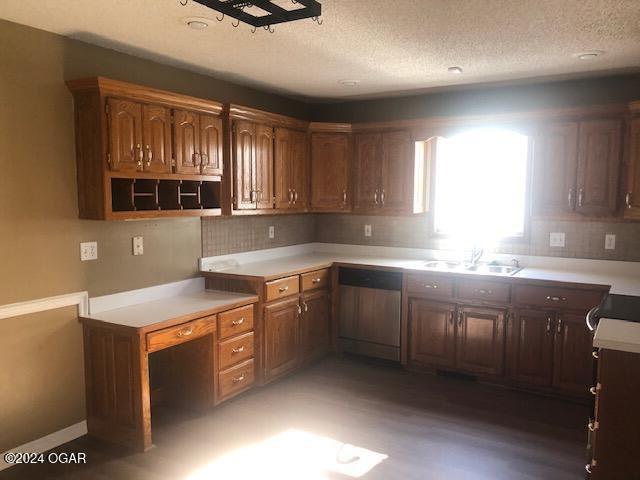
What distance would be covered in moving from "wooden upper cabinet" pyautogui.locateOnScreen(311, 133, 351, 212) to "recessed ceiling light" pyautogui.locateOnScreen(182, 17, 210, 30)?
84.1 inches

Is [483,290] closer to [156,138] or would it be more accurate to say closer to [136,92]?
[156,138]

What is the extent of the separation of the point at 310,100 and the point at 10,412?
3791 mm

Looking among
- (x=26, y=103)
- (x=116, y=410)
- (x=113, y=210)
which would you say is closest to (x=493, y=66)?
(x=113, y=210)

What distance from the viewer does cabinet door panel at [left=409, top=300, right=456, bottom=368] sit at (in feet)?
13.8

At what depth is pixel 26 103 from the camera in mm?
2863

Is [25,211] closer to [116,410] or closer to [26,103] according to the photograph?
[26,103]

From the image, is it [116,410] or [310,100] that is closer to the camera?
[116,410]

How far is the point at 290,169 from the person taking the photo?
4.62m

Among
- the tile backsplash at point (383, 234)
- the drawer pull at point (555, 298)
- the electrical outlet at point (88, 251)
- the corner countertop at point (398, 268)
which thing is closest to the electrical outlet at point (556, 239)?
the tile backsplash at point (383, 234)

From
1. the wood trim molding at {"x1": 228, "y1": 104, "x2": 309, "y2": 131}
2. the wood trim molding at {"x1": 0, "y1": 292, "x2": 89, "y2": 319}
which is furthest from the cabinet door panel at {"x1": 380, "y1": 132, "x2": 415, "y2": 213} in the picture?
the wood trim molding at {"x1": 0, "y1": 292, "x2": 89, "y2": 319}

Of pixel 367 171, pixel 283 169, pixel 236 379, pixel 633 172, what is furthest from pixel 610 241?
pixel 236 379

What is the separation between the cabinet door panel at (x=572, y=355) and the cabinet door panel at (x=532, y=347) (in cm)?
5

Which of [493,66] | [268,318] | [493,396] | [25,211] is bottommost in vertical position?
[493,396]

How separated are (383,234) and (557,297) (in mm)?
1869
